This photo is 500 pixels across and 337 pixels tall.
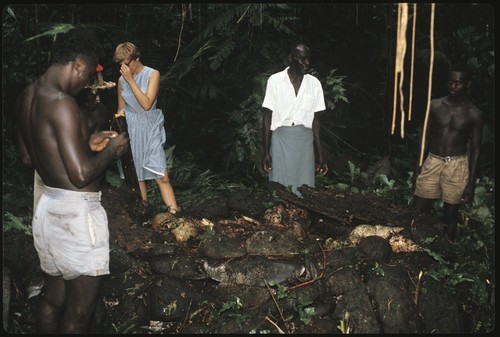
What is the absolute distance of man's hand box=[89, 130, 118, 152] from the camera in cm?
334

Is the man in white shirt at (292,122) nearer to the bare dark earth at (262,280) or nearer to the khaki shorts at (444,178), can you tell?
the bare dark earth at (262,280)

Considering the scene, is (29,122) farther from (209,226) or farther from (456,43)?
(456,43)

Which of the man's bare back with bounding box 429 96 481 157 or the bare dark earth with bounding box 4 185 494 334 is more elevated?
the man's bare back with bounding box 429 96 481 157

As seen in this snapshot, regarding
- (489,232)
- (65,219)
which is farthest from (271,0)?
(65,219)

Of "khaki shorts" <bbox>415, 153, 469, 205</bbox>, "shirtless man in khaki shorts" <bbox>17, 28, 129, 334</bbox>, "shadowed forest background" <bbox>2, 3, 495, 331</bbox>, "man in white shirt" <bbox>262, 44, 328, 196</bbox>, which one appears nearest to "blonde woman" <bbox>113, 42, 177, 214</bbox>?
"man in white shirt" <bbox>262, 44, 328, 196</bbox>

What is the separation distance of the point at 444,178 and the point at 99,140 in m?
3.42

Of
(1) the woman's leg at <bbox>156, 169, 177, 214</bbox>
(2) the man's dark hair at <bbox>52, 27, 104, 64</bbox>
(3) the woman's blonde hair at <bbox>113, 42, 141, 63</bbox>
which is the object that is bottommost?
(1) the woman's leg at <bbox>156, 169, 177, 214</bbox>

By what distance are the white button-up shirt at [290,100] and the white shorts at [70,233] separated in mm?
2345

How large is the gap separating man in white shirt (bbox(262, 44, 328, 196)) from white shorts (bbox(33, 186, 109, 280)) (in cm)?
234

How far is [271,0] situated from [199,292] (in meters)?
4.06

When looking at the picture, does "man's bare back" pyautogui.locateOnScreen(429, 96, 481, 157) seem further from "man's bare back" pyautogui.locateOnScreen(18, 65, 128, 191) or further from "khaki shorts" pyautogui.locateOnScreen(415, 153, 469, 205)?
"man's bare back" pyautogui.locateOnScreen(18, 65, 128, 191)

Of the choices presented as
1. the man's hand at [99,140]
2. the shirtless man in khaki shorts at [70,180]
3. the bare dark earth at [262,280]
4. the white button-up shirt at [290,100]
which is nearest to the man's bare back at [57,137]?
the shirtless man in khaki shorts at [70,180]

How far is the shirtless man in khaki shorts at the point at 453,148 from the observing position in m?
4.91

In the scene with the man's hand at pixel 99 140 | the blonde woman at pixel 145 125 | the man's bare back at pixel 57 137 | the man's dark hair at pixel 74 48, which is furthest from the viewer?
the blonde woman at pixel 145 125
